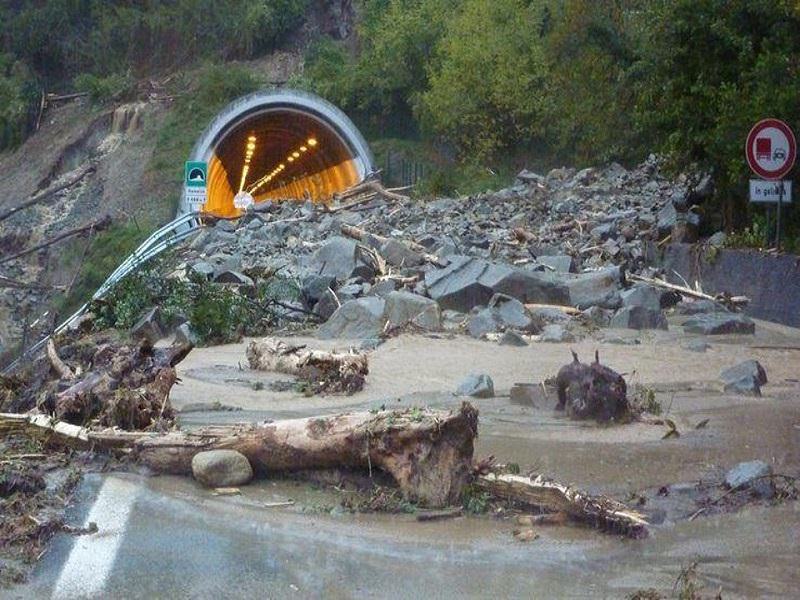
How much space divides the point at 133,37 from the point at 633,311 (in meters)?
52.5

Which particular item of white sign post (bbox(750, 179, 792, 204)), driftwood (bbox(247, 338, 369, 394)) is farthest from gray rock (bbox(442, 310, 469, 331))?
white sign post (bbox(750, 179, 792, 204))

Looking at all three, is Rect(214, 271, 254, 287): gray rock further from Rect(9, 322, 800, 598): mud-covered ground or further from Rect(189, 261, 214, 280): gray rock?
Rect(9, 322, 800, 598): mud-covered ground

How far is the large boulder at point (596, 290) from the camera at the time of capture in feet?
54.5

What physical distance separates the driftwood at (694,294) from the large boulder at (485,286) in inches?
81.1

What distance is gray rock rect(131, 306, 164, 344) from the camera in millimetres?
15406

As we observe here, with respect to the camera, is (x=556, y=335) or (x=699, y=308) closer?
(x=556, y=335)

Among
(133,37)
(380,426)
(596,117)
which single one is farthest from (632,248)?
(133,37)

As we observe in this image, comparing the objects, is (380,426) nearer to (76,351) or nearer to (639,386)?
(639,386)

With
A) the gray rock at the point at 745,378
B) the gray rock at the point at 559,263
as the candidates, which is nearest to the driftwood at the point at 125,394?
the gray rock at the point at 745,378

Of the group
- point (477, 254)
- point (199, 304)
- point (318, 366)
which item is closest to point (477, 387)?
point (318, 366)

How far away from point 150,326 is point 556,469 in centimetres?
900

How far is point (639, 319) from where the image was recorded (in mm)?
15359

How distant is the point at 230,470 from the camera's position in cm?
717

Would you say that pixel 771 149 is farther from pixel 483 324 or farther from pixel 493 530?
pixel 493 530
